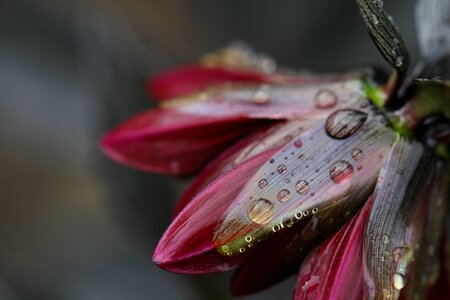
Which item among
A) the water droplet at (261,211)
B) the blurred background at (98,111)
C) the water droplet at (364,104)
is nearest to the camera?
the water droplet at (261,211)

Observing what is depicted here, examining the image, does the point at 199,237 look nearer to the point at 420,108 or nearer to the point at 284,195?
the point at 284,195

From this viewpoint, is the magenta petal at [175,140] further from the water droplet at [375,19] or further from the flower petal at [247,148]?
the water droplet at [375,19]

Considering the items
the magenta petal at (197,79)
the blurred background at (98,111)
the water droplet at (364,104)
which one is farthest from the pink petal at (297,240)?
the blurred background at (98,111)

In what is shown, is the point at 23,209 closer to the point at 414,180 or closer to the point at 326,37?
the point at 326,37

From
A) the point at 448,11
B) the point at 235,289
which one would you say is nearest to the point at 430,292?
the point at 235,289

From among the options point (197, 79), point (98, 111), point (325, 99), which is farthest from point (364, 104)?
point (98, 111)

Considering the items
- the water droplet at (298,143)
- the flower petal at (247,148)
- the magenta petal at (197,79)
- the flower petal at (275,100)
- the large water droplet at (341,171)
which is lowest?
the large water droplet at (341,171)
